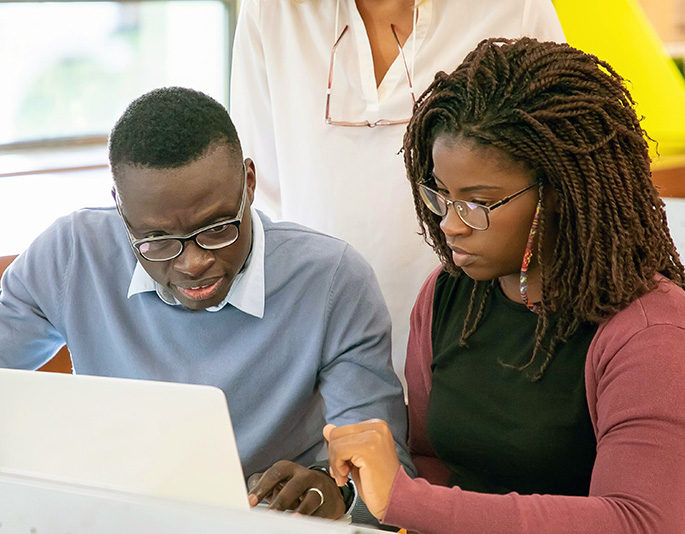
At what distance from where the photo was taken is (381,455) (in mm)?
984

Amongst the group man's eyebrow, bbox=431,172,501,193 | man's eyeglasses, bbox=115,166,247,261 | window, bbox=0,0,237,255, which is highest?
man's eyebrow, bbox=431,172,501,193

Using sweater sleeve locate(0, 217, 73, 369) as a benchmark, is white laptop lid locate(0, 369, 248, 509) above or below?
above

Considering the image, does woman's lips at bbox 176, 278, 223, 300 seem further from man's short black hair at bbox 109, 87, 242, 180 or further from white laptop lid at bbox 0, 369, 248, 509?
white laptop lid at bbox 0, 369, 248, 509

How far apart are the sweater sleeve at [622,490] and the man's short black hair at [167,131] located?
1.72 feet

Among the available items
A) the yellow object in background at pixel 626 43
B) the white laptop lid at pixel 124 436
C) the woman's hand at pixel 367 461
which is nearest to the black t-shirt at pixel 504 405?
the woman's hand at pixel 367 461

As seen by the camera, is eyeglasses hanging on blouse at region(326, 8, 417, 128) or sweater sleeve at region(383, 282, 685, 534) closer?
sweater sleeve at region(383, 282, 685, 534)

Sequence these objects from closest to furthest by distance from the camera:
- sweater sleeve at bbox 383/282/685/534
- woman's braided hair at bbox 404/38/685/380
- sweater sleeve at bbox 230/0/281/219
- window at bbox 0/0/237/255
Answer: sweater sleeve at bbox 383/282/685/534, woman's braided hair at bbox 404/38/685/380, sweater sleeve at bbox 230/0/281/219, window at bbox 0/0/237/255

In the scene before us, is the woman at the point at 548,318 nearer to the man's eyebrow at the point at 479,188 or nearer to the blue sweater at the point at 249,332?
the man's eyebrow at the point at 479,188

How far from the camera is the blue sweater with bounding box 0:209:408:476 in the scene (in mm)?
1311

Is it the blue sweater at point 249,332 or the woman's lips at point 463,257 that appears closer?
the woman's lips at point 463,257

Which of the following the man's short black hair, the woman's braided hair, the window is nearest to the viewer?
the woman's braided hair

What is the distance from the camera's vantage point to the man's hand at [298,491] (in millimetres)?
1129

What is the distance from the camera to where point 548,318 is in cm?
118

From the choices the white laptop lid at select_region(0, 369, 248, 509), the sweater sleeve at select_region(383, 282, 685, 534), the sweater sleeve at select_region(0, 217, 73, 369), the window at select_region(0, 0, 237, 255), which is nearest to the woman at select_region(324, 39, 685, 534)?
the sweater sleeve at select_region(383, 282, 685, 534)
